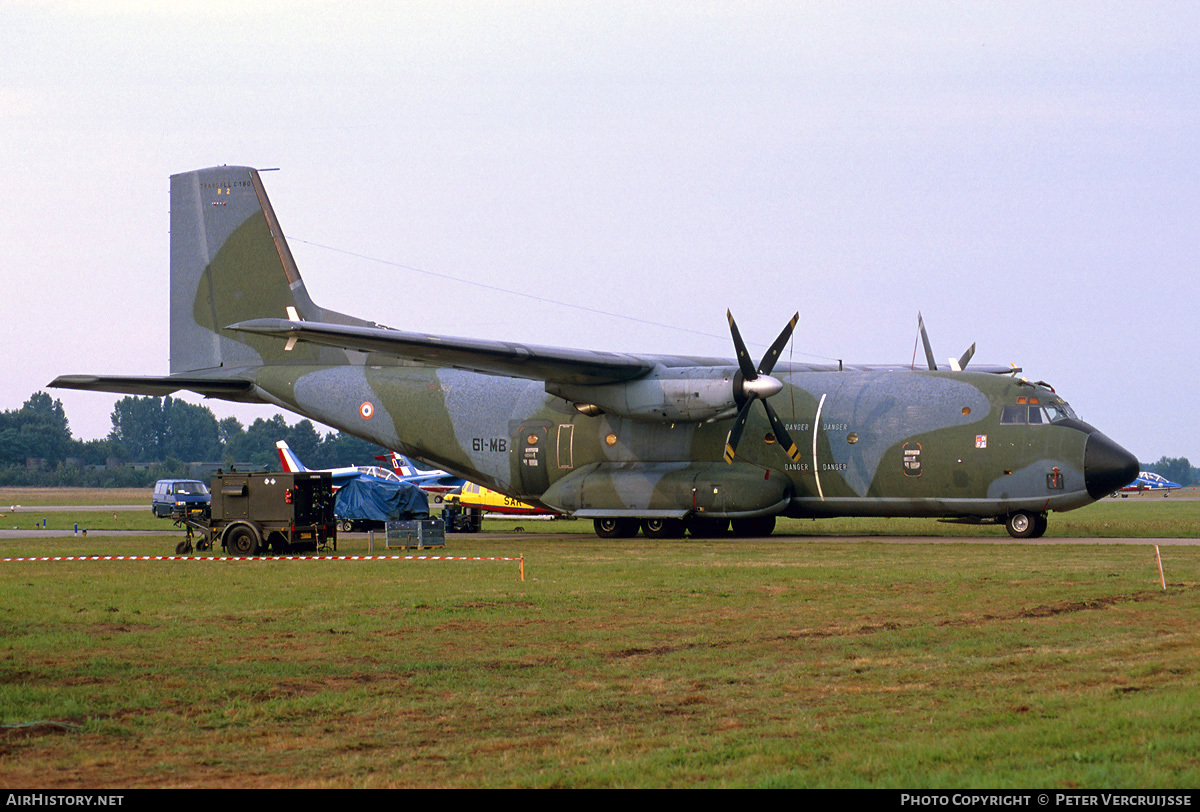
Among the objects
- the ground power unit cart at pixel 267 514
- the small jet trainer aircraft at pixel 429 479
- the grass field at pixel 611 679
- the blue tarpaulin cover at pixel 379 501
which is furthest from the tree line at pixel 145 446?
the grass field at pixel 611 679

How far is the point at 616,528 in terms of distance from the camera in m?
32.4

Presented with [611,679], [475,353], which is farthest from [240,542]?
[611,679]

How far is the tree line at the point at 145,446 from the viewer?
15200 centimetres

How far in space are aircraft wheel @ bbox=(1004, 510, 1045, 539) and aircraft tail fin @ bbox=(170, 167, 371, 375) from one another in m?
19.6

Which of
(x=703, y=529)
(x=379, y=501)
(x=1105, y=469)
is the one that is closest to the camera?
(x=1105, y=469)

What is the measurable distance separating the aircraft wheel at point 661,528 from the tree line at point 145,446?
102027 mm

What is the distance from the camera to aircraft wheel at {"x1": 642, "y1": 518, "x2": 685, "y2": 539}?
105 feet

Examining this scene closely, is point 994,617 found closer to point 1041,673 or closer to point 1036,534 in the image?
point 1041,673

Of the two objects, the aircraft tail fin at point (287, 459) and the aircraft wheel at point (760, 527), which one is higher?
the aircraft tail fin at point (287, 459)

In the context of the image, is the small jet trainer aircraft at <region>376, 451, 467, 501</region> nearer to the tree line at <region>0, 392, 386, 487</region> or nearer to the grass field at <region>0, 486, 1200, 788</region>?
the grass field at <region>0, 486, 1200, 788</region>

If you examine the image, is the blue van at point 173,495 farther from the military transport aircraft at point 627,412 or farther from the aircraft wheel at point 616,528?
the aircraft wheel at point 616,528

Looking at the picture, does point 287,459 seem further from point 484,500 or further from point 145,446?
point 145,446

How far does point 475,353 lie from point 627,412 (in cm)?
461

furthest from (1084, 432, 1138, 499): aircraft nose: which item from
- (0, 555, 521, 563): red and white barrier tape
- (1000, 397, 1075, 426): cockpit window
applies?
(0, 555, 521, 563): red and white barrier tape
